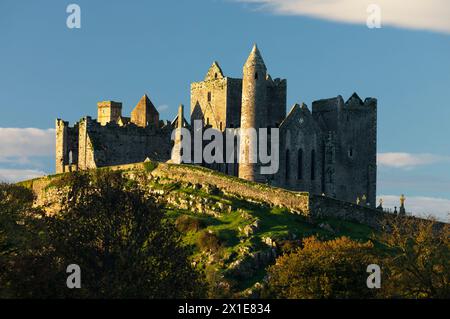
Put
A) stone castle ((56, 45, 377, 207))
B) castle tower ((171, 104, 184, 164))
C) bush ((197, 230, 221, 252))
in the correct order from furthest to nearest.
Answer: stone castle ((56, 45, 377, 207))
castle tower ((171, 104, 184, 164))
bush ((197, 230, 221, 252))

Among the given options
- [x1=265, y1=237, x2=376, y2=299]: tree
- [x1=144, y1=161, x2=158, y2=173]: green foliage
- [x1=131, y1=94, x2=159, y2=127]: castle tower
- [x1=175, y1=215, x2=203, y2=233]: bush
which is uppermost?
[x1=131, y1=94, x2=159, y2=127]: castle tower

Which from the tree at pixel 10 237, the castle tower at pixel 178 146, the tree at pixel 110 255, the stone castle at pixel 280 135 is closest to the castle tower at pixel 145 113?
the stone castle at pixel 280 135

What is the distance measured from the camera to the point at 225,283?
2603 inches

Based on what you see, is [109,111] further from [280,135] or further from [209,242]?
[209,242]

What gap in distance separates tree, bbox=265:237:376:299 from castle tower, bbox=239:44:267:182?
2530cm

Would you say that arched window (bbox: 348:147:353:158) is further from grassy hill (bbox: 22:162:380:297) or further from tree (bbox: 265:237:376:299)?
tree (bbox: 265:237:376:299)

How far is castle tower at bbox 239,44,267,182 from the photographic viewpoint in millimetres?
87750

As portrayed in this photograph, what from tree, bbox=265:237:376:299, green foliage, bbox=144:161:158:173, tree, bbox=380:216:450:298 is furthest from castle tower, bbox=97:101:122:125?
tree, bbox=380:216:450:298

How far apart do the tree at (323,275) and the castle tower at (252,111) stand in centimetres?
2530

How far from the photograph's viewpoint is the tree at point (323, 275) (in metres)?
59.4

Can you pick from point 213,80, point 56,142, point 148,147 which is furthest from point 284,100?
point 56,142

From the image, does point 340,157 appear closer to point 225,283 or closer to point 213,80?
point 213,80

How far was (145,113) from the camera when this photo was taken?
107m
